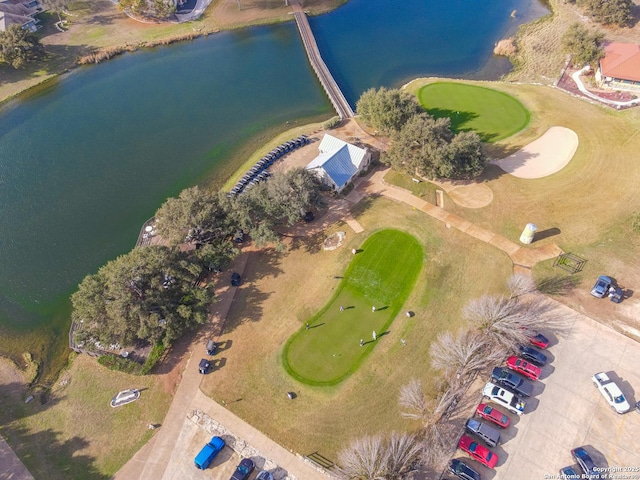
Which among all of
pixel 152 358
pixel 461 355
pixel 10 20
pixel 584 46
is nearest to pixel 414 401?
pixel 461 355

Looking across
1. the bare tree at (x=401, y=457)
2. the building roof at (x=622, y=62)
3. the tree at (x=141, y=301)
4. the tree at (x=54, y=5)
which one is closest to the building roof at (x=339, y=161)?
the tree at (x=141, y=301)

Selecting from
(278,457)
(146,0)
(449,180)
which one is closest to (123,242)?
(278,457)

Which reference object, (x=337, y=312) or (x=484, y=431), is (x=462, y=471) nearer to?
(x=484, y=431)

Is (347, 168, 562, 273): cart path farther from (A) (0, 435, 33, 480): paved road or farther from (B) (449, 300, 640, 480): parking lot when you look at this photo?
(A) (0, 435, 33, 480): paved road

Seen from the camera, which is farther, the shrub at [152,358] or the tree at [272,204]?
the tree at [272,204]

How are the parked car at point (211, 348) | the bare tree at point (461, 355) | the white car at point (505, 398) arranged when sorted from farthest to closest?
the parked car at point (211, 348) < the bare tree at point (461, 355) < the white car at point (505, 398)

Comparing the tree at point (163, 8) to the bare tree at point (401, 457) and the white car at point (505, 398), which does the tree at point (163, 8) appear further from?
the white car at point (505, 398)
